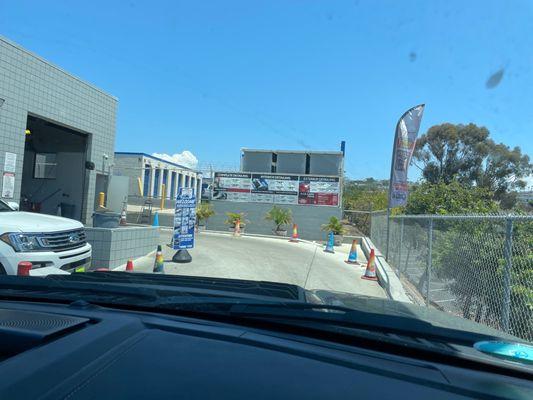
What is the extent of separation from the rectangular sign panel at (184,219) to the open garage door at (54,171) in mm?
6929

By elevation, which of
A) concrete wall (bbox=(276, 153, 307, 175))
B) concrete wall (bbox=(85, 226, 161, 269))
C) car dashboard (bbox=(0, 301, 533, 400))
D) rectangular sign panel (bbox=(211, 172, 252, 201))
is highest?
concrete wall (bbox=(276, 153, 307, 175))

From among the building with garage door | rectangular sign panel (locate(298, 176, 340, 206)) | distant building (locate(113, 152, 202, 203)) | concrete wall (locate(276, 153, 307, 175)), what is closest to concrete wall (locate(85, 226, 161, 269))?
the building with garage door

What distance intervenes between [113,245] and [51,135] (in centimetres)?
920

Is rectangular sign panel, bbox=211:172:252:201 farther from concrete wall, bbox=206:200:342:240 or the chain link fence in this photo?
the chain link fence

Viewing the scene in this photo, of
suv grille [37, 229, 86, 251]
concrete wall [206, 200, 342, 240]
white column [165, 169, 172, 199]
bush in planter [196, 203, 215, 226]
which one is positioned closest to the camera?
suv grille [37, 229, 86, 251]

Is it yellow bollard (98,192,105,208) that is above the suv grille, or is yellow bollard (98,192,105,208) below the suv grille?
above

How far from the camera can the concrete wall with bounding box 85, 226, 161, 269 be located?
32.5 feet

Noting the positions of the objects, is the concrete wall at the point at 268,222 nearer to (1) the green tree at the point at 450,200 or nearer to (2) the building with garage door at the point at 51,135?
(2) the building with garage door at the point at 51,135

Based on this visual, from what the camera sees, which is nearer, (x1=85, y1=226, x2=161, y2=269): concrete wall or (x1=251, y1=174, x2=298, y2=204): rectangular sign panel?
(x1=85, y1=226, x2=161, y2=269): concrete wall

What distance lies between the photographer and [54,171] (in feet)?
57.4

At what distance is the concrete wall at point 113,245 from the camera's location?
32.5 ft

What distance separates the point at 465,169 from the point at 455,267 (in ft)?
123

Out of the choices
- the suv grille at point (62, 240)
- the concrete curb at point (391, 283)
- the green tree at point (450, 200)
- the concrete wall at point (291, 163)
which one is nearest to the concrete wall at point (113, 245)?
the suv grille at point (62, 240)

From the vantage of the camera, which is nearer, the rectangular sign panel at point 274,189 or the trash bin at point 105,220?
the trash bin at point 105,220
